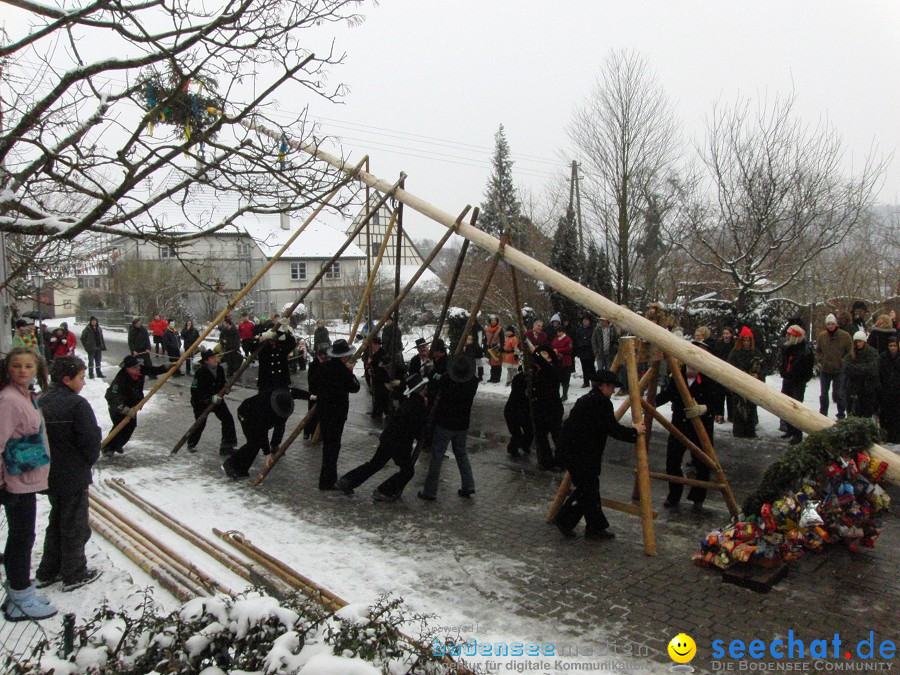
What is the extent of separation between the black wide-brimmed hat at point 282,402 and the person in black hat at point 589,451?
406 centimetres

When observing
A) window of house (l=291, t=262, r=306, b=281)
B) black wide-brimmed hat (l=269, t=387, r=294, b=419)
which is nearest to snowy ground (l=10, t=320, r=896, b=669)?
black wide-brimmed hat (l=269, t=387, r=294, b=419)

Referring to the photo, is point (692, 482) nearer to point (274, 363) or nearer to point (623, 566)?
point (623, 566)

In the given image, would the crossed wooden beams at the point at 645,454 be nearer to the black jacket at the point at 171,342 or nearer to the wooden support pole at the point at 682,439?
the wooden support pole at the point at 682,439

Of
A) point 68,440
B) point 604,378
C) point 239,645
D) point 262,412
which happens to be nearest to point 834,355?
point 604,378

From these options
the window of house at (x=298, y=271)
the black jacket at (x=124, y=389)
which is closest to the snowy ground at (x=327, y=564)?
the black jacket at (x=124, y=389)

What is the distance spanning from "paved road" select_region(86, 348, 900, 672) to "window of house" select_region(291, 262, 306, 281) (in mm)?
36158

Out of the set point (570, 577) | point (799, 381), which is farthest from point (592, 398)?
point (799, 381)

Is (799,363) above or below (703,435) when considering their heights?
above

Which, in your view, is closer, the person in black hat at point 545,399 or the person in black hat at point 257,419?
the person in black hat at point 257,419

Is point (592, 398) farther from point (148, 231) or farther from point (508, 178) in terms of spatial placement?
point (508, 178)

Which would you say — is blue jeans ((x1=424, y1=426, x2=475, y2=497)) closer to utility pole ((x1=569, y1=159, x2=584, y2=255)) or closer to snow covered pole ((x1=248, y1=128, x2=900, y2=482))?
snow covered pole ((x1=248, y1=128, x2=900, y2=482))

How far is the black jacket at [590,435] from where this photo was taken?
6785mm

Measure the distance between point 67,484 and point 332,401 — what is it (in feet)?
11.5

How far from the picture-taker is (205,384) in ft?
35.2
